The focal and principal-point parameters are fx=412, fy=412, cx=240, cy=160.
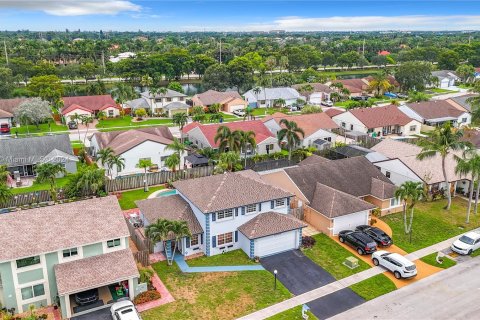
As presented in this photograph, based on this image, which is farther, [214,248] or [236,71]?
[236,71]

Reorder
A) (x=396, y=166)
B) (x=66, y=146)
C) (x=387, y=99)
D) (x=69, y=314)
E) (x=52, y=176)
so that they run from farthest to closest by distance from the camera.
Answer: (x=387, y=99) < (x=66, y=146) < (x=396, y=166) < (x=52, y=176) < (x=69, y=314)

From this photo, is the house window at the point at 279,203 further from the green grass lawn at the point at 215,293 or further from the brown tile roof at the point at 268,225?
the green grass lawn at the point at 215,293

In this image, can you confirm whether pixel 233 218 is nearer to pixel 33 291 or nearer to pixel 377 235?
pixel 377 235

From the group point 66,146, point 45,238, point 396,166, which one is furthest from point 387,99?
point 45,238

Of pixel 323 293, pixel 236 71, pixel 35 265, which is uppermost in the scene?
pixel 236 71

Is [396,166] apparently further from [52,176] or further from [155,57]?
[155,57]

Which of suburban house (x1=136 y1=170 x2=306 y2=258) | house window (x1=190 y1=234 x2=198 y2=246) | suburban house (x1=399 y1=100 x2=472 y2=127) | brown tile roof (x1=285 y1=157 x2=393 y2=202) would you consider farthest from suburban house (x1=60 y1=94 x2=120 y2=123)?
suburban house (x1=399 y1=100 x2=472 y2=127)
